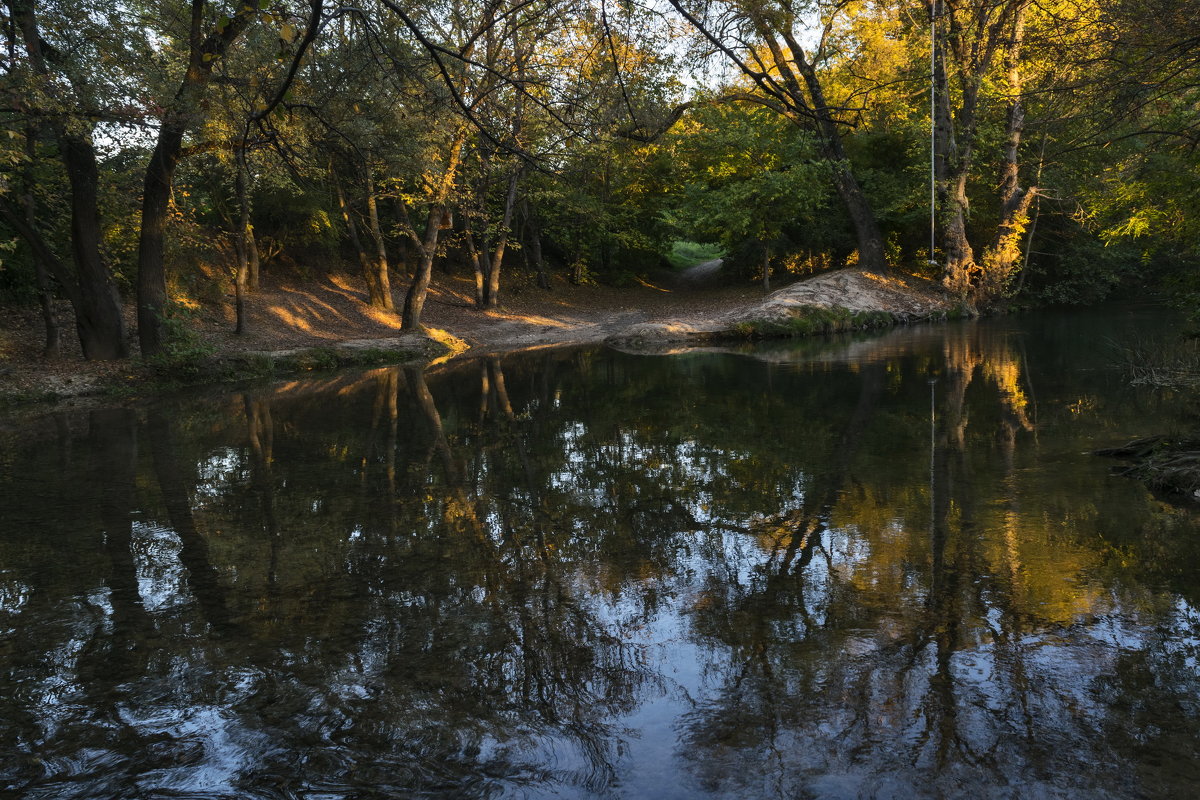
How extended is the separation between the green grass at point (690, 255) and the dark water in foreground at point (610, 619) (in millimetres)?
39688

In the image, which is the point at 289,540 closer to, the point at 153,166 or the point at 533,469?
the point at 533,469

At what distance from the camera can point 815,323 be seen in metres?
25.2

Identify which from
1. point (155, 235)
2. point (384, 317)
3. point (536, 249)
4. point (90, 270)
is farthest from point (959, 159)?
point (90, 270)

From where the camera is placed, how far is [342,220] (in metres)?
30.3

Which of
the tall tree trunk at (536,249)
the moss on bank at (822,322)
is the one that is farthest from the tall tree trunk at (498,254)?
the moss on bank at (822,322)

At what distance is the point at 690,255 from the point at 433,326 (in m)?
36.0

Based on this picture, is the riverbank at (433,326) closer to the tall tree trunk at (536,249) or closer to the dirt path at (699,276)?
the tall tree trunk at (536,249)

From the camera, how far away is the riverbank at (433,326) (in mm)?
16375

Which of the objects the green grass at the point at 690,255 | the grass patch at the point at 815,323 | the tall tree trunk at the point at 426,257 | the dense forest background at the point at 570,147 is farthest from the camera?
the green grass at the point at 690,255

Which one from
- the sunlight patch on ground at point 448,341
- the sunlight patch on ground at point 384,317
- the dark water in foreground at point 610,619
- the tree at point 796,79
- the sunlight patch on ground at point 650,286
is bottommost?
the dark water in foreground at point 610,619

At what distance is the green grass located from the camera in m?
49.5

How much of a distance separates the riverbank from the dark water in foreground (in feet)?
23.2

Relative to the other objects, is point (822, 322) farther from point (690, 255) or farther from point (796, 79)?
point (690, 255)

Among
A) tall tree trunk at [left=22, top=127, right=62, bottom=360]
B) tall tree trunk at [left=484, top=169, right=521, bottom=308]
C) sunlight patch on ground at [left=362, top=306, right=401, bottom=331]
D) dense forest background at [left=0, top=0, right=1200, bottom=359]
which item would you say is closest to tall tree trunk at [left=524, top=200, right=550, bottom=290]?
dense forest background at [left=0, top=0, right=1200, bottom=359]
